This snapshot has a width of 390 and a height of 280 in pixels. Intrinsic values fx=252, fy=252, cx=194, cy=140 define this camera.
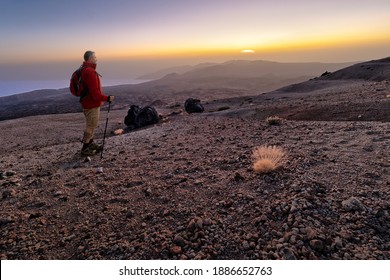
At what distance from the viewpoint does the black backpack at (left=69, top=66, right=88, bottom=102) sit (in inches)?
258

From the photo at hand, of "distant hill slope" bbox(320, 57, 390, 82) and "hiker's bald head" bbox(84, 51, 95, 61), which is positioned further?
"distant hill slope" bbox(320, 57, 390, 82)

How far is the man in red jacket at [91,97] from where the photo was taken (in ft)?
21.3

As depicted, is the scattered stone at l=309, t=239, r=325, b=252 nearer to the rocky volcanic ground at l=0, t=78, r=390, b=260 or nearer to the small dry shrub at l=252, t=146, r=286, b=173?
the rocky volcanic ground at l=0, t=78, r=390, b=260

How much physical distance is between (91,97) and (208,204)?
15.3 ft

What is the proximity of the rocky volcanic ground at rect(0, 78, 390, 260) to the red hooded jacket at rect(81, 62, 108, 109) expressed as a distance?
1.57 metres

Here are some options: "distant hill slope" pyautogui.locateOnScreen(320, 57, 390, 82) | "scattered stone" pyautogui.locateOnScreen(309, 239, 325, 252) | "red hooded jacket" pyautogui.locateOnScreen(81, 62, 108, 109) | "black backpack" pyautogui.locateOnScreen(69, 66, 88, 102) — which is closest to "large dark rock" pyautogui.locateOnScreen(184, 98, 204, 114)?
"red hooded jacket" pyautogui.locateOnScreen(81, 62, 108, 109)

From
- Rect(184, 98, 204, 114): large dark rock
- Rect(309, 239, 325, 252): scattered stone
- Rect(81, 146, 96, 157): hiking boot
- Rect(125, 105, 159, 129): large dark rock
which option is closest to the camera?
Rect(309, 239, 325, 252): scattered stone

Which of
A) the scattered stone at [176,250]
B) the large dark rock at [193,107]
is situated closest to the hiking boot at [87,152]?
the scattered stone at [176,250]

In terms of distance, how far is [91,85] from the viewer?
656 centimetres

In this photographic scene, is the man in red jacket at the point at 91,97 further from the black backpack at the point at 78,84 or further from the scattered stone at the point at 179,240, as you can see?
the scattered stone at the point at 179,240

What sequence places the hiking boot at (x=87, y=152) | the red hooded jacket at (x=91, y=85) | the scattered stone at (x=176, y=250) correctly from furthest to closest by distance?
the hiking boot at (x=87, y=152) → the red hooded jacket at (x=91, y=85) → the scattered stone at (x=176, y=250)

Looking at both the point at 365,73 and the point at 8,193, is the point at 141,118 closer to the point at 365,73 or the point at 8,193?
the point at 8,193

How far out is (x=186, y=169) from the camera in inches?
217
